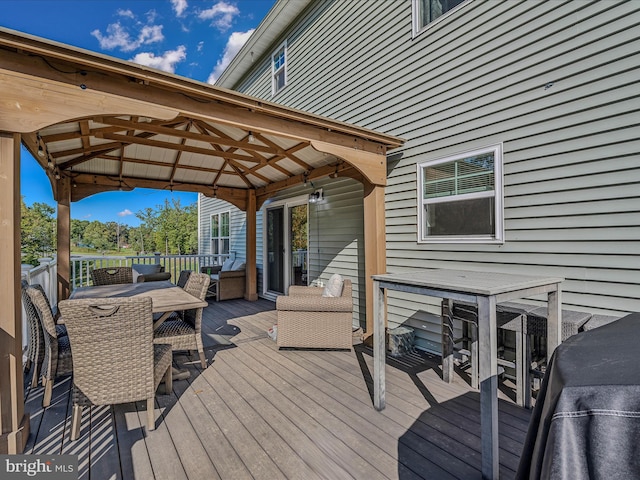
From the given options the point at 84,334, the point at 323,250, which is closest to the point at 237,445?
the point at 84,334

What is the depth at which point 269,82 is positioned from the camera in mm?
7926

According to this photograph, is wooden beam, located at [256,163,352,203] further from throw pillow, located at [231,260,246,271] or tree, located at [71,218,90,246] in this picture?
tree, located at [71,218,90,246]

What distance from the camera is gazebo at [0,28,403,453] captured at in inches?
85.7

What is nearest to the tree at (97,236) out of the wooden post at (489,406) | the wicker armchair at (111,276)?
the wicker armchair at (111,276)

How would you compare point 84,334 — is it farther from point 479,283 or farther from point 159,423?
point 479,283

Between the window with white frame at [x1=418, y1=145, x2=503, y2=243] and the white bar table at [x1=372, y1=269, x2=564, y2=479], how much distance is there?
3.95 ft

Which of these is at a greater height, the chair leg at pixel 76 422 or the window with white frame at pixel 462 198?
the window with white frame at pixel 462 198

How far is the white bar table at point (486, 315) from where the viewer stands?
184cm

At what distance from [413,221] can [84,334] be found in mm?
3722

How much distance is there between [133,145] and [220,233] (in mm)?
6211

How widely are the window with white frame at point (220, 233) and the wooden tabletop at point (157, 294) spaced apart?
19.2 ft

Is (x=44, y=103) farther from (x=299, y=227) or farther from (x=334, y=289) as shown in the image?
(x=299, y=227)

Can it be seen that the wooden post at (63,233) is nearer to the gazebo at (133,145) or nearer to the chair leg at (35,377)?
the gazebo at (133,145)

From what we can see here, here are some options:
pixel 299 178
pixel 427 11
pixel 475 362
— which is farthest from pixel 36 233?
pixel 475 362
